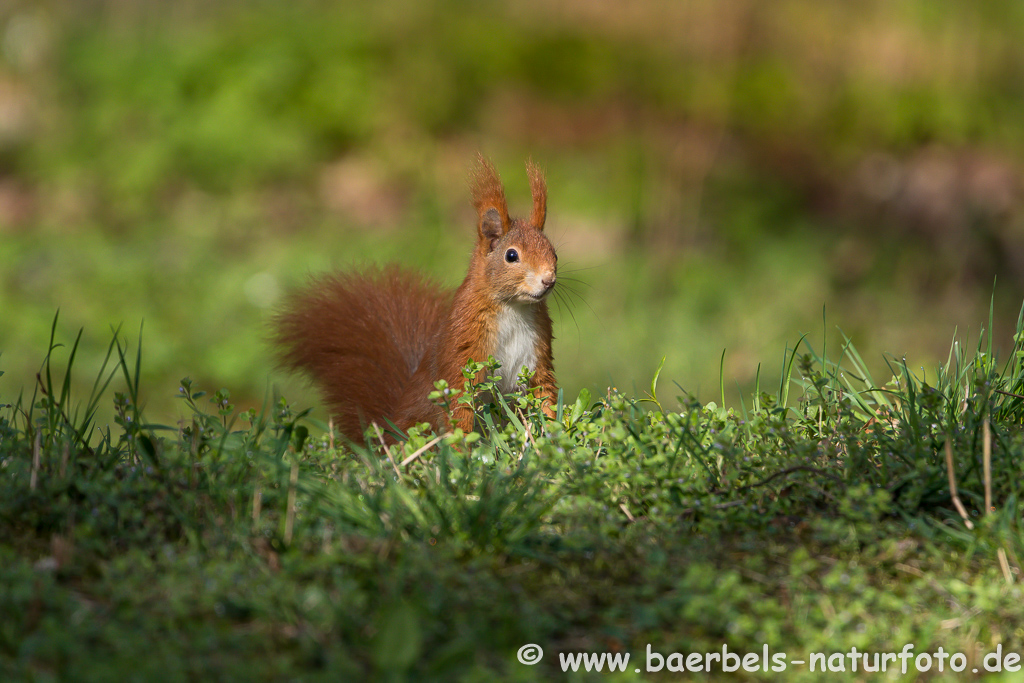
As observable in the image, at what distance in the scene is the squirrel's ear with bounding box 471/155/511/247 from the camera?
131 inches

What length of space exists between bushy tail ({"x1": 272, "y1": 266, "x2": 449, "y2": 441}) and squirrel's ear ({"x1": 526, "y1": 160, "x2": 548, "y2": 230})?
0.50 metres

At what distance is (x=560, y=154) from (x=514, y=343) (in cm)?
616

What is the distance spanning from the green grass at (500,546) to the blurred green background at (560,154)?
14.0 ft

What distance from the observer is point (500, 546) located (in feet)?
6.84

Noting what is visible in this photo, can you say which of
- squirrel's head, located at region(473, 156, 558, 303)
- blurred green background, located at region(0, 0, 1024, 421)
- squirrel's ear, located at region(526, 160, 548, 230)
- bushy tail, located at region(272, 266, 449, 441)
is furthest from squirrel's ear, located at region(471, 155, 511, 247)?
blurred green background, located at region(0, 0, 1024, 421)

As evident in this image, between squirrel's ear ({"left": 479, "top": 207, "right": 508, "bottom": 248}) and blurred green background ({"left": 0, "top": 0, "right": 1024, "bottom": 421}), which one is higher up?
blurred green background ({"left": 0, "top": 0, "right": 1024, "bottom": 421})

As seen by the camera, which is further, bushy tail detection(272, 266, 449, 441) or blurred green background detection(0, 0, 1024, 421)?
blurred green background detection(0, 0, 1024, 421)

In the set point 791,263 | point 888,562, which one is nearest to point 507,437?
point 888,562

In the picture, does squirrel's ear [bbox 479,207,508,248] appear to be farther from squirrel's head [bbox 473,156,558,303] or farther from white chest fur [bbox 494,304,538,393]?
white chest fur [bbox 494,304,538,393]

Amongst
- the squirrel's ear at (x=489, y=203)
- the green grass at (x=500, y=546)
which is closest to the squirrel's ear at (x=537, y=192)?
the squirrel's ear at (x=489, y=203)

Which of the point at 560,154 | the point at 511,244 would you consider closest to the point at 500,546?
the point at 511,244

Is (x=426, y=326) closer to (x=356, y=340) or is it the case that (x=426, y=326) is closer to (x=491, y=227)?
(x=356, y=340)

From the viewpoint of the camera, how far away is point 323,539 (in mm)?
2068

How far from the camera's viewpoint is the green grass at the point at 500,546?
178 cm
